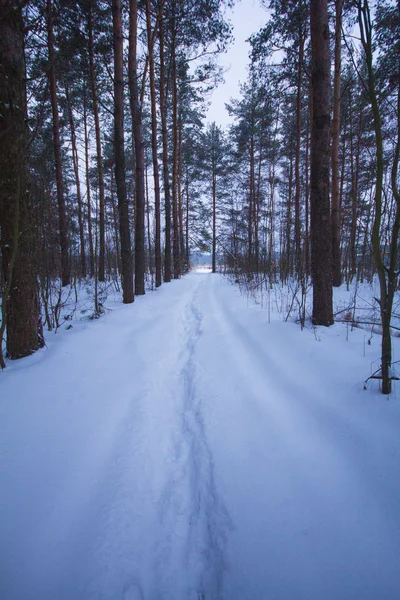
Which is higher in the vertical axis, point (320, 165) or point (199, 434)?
point (320, 165)

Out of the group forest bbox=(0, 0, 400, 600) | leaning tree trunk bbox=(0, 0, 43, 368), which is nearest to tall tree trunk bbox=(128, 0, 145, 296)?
forest bbox=(0, 0, 400, 600)

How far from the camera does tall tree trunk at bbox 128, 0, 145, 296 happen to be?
571 centimetres

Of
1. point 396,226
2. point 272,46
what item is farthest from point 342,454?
point 272,46

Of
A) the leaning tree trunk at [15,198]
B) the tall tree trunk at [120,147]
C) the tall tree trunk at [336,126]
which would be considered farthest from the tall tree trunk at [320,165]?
the tall tree trunk at [120,147]

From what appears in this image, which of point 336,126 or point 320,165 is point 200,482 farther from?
point 336,126

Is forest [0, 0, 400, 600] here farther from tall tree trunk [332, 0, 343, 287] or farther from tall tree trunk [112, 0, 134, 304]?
tall tree trunk [332, 0, 343, 287]

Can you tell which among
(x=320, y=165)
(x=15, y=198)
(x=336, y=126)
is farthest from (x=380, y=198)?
(x=336, y=126)

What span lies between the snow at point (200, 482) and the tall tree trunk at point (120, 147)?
3698 millimetres

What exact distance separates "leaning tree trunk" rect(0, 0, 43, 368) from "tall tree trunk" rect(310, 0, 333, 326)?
3.63 m

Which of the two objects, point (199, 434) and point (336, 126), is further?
point (336, 126)

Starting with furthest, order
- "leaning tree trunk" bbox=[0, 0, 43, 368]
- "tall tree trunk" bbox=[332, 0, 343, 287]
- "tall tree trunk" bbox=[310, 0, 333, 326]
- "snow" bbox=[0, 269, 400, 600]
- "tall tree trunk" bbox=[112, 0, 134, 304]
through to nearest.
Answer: "tall tree trunk" bbox=[332, 0, 343, 287], "tall tree trunk" bbox=[112, 0, 134, 304], "tall tree trunk" bbox=[310, 0, 333, 326], "leaning tree trunk" bbox=[0, 0, 43, 368], "snow" bbox=[0, 269, 400, 600]

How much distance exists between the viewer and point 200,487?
4.42ft

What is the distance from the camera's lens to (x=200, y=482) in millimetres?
1376

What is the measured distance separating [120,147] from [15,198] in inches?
160
